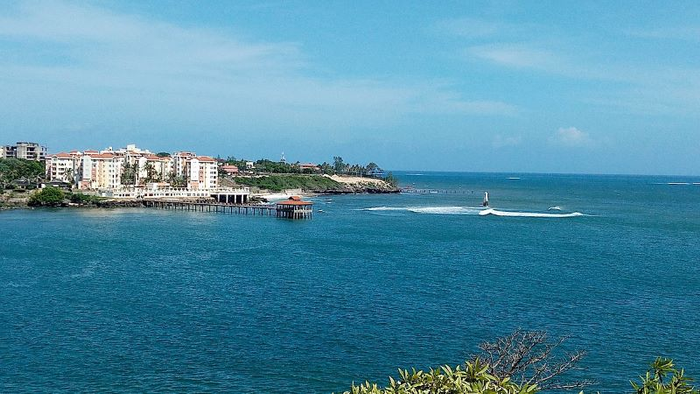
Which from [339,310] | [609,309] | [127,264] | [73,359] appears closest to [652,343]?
[609,309]

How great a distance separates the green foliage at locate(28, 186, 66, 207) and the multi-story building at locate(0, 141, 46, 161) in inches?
2592

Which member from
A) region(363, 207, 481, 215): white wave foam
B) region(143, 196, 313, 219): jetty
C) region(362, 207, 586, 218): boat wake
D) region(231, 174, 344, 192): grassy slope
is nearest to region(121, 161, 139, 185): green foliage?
region(143, 196, 313, 219): jetty

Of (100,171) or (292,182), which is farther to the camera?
(292,182)

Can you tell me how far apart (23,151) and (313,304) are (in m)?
A: 130

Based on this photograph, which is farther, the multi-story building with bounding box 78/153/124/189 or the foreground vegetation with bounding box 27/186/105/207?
the multi-story building with bounding box 78/153/124/189

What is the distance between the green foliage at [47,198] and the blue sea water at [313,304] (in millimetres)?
23707

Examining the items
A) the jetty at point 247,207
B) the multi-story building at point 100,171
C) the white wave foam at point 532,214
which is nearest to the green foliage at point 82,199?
the jetty at point 247,207

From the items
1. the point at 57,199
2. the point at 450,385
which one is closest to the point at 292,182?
the point at 57,199

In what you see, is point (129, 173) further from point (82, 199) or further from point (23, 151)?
point (23, 151)

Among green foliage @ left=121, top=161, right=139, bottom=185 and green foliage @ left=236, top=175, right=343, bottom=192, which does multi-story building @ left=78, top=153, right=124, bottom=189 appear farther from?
green foliage @ left=236, top=175, right=343, bottom=192

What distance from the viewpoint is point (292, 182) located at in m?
127

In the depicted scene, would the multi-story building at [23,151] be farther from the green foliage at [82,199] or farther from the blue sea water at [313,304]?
the blue sea water at [313,304]

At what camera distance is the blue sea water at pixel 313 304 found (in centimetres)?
2088

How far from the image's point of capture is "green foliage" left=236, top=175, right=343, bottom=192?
12025cm
